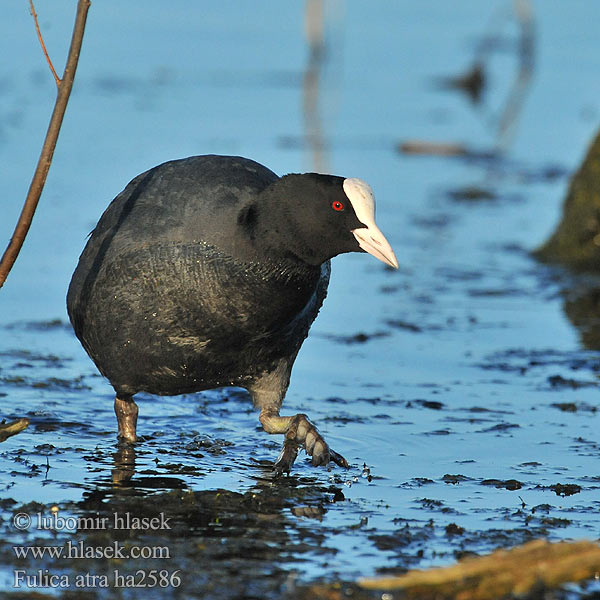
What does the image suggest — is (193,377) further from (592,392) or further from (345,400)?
(592,392)

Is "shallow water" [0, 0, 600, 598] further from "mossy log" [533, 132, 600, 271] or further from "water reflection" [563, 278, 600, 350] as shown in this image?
"mossy log" [533, 132, 600, 271]

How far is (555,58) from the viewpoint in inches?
689

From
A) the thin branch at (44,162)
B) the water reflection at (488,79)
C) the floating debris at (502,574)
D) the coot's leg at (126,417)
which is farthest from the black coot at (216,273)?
the water reflection at (488,79)

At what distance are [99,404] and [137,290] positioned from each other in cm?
128

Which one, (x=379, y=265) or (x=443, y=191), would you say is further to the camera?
(x=443, y=191)

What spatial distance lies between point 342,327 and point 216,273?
3.03 m

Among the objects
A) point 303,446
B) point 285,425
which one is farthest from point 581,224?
point 303,446

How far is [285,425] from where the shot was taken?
578 centimetres

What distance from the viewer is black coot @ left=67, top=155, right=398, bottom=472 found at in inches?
207

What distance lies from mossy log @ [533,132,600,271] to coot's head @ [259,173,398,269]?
15.7 ft

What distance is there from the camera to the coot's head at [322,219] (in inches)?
205

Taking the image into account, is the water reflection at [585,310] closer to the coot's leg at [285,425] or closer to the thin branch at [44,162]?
the coot's leg at [285,425]

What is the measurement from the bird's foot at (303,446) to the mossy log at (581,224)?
4604 mm

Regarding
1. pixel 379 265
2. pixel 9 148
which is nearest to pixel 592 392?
pixel 379 265
